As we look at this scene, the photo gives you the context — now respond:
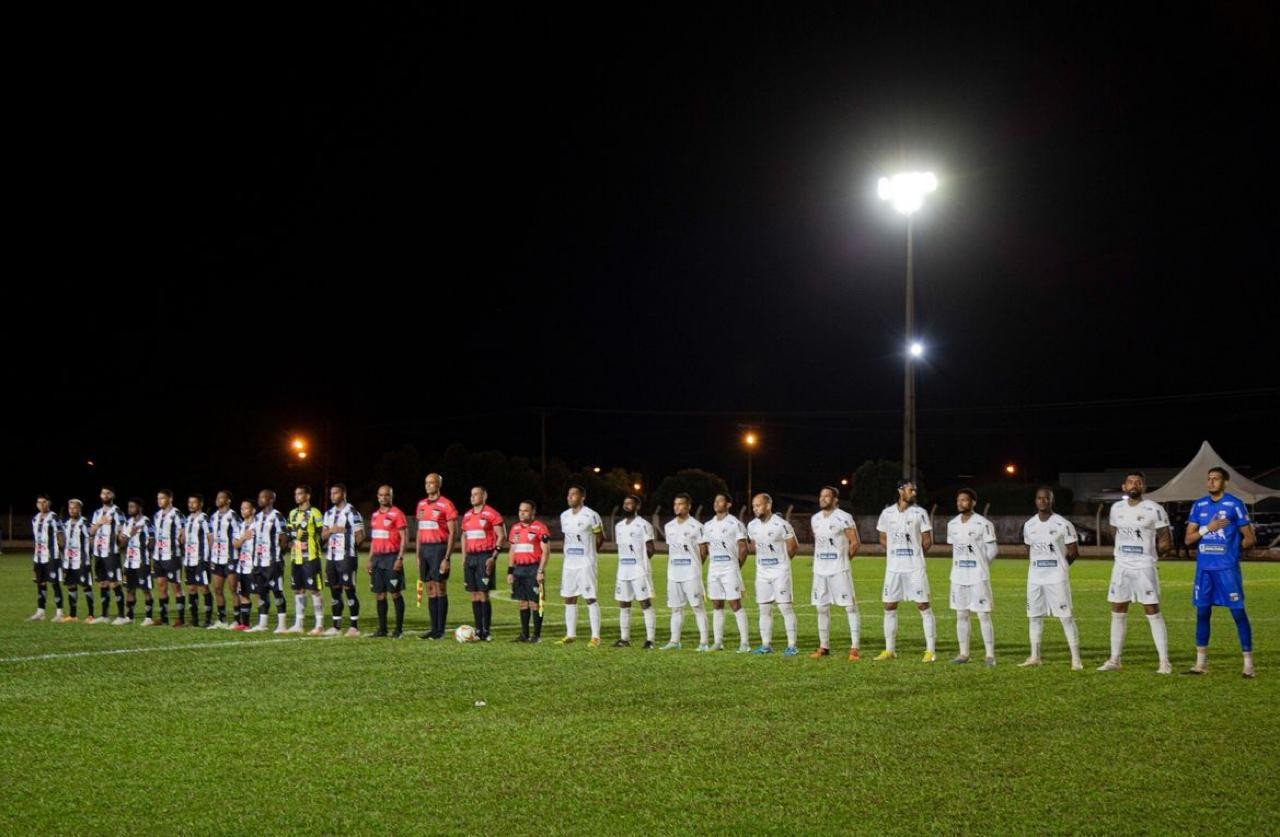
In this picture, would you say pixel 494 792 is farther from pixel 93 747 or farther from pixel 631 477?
pixel 631 477

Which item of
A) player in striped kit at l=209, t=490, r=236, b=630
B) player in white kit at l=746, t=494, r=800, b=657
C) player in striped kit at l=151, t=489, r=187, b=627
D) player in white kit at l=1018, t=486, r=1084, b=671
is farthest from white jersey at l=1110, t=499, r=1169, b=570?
player in striped kit at l=151, t=489, r=187, b=627

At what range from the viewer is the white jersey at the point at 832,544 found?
54.0ft

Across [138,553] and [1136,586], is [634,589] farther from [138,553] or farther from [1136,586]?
[138,553]

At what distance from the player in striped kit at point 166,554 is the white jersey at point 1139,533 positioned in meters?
15.1

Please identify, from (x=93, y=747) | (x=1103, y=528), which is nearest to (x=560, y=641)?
(x=93, y=747)

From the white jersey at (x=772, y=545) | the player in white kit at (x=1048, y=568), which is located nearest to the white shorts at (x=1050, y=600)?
the player in white kit at (x=1048, y=568)

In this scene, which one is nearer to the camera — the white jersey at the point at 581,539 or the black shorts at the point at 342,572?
the white jersey at the point at 581,539

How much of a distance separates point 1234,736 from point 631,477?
3870 inches

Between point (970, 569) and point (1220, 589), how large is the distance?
278cm

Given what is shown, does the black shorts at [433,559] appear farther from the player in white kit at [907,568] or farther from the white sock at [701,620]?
the player in white kit at [907,568]

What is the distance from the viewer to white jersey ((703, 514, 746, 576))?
17.3 metres

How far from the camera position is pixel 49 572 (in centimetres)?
2284

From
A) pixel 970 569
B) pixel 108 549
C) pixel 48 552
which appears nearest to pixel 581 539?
pixel 970 569

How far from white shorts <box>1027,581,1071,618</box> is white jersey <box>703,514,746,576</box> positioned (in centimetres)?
405
